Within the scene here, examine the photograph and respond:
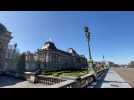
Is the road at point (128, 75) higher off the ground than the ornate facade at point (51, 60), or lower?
lower

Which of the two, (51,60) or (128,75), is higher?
(51,60)

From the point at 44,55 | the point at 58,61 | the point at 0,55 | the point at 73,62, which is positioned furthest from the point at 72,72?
the point at 0,55

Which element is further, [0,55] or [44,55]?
[44,55]

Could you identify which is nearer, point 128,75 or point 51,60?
point 51,60

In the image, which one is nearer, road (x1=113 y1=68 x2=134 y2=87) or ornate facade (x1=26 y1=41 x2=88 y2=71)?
ornate facade (x1=26 y1=41 x2=88 y2=71)

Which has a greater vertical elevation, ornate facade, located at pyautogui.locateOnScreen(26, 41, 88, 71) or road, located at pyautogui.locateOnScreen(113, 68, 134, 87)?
ornate facade, located at pyautogui.locateOnScreen(26, 41, 88, 71)

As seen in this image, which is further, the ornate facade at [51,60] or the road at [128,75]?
the road at [128,75]
